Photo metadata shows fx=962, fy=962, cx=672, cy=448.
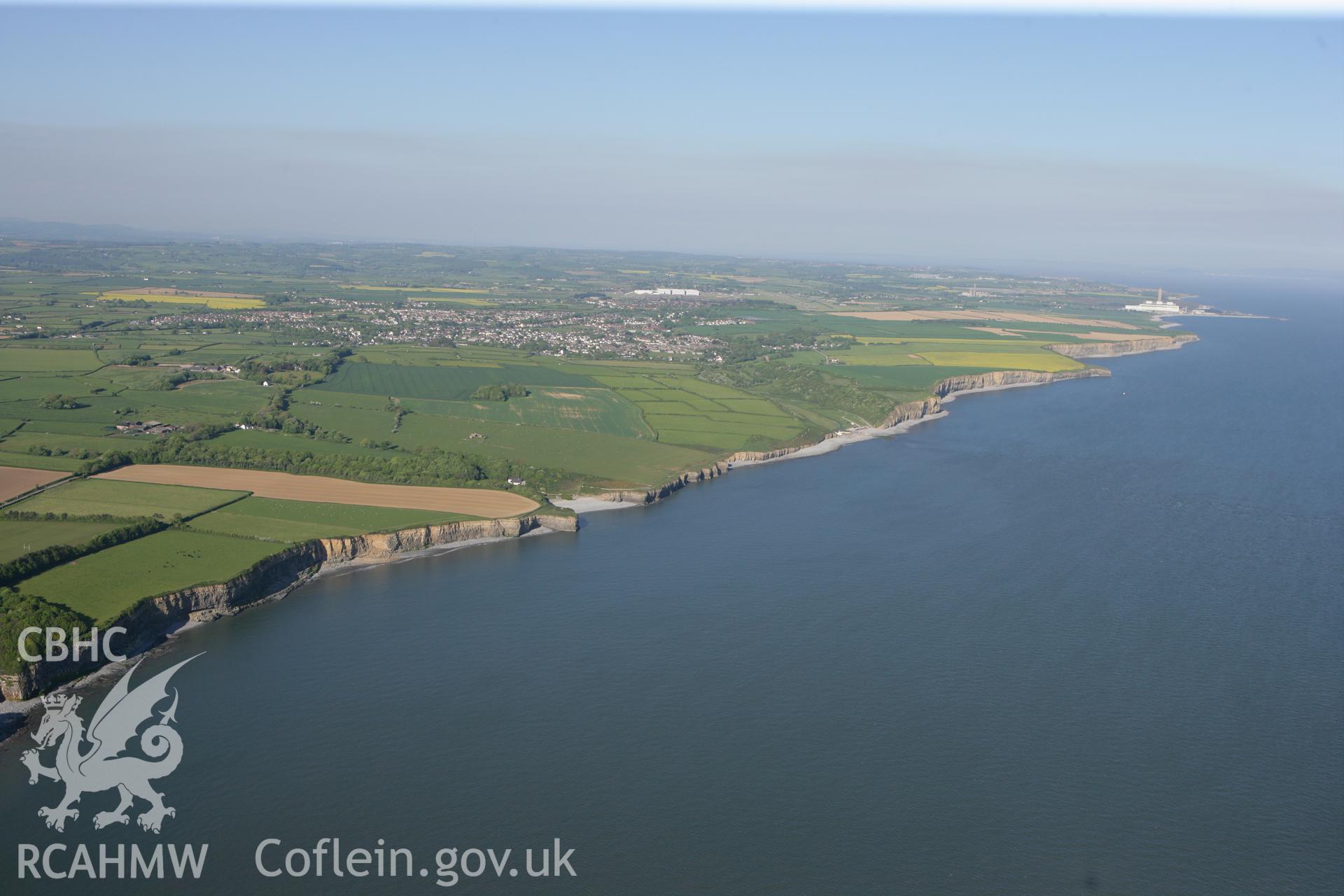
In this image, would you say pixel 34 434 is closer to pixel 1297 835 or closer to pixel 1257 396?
pixel 1297 835

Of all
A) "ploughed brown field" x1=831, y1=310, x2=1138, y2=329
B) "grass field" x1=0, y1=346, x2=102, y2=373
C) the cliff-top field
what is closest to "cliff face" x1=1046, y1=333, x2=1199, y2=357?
the cliff-top field

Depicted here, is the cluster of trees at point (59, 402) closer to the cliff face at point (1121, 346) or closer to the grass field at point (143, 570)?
the grass field at point (143, 570)

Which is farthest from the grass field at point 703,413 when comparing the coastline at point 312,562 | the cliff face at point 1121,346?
the cliff face at point 1121,346

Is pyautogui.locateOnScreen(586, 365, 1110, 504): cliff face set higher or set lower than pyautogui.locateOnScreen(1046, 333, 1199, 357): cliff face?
lower

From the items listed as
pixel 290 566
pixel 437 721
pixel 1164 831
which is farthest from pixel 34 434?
pixel 1164 831

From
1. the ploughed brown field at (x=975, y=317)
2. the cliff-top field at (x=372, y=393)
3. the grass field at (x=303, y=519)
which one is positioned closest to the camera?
the grass field at (x=303, y=519)

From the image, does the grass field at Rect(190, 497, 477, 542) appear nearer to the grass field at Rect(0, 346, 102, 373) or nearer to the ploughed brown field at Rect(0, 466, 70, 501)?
the ploughed brown field at Rect(0, 466, 70, 501)

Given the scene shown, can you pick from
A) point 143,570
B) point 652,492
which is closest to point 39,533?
point 143,570
